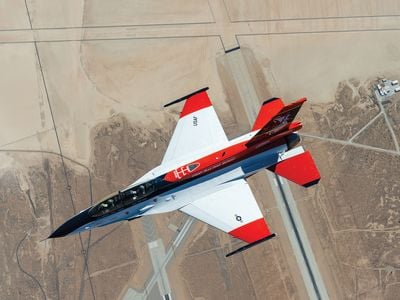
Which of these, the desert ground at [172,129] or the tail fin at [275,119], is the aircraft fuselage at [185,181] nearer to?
the tail fin at [275,119]

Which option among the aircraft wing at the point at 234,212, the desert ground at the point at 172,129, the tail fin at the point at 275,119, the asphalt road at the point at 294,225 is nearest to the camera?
the tail fin at the point at 275,119

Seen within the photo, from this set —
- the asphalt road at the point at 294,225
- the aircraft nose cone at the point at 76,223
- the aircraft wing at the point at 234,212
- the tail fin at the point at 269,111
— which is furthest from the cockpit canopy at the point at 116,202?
the asphalt road at the point at 294,225

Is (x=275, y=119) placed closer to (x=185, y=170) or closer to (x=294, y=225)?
(x=185, y=170)

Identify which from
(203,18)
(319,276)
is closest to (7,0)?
(203,18)

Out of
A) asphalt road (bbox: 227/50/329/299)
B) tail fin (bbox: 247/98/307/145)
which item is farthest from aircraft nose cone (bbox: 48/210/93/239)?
asphalt road (bbox: 227/50/329/299)

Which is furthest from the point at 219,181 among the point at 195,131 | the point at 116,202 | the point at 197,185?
the point at 116,202

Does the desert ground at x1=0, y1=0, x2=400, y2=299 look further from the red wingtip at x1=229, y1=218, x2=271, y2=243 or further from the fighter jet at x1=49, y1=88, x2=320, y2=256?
the red wingtip at x1=229, y1=218, x2=271, y2=243
